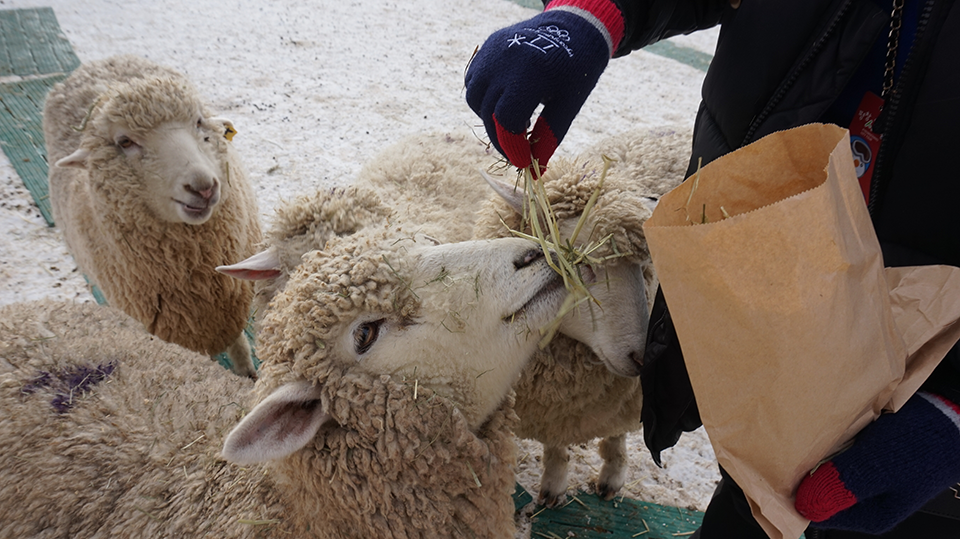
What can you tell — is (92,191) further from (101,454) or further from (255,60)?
(255,60)

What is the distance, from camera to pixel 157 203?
298 centimetres

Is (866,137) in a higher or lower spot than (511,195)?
higher

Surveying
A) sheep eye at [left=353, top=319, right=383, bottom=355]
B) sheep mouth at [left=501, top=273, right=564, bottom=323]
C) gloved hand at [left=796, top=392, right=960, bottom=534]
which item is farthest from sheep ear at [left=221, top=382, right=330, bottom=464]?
gloved hand at [left=796, top=392, right=960, bottom=534]

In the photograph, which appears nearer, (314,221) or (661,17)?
(661,17)

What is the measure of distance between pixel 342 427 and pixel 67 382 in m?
1.22

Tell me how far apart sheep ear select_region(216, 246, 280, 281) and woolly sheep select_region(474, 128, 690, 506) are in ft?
3.59

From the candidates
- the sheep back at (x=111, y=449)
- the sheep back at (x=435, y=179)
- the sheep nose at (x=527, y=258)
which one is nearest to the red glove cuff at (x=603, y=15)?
the sheep nose at (x=527, y=258)

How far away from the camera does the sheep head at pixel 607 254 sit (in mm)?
1913

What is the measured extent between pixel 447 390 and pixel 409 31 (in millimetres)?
9190

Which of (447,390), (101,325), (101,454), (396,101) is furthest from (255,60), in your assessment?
(447,390)

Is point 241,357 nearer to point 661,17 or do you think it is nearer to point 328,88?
point 661,17

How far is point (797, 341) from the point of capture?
105cm

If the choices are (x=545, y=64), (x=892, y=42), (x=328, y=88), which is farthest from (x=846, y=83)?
(x=328, y=88)

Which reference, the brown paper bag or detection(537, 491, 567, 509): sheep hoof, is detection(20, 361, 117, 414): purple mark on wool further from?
detection(537, 491, 567, 509): sheep hoof
